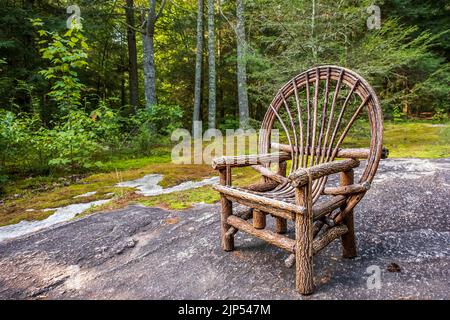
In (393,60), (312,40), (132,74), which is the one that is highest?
(132,74)

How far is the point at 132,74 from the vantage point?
32.7ft

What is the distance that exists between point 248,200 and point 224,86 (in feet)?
37.2

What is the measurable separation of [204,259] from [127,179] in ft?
8.48

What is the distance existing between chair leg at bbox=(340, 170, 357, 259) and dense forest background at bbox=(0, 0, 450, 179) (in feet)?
10.8

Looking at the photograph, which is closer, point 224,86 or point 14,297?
point 14,297

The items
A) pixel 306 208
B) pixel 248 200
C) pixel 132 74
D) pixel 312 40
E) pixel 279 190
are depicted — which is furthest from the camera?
pixel 132 74

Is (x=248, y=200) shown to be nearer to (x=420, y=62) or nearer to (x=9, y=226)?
(x=9, y=226)

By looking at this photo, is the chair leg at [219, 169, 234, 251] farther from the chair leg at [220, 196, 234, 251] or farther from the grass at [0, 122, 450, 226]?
the grass at [0, 122, 450, 226]

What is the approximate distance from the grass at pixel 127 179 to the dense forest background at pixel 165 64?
0.37 metres

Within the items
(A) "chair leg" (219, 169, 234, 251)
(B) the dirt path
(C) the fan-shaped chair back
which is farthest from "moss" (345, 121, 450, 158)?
(A) "chair leg" (219, 169, 234, 251)

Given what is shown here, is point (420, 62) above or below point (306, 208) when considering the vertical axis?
above

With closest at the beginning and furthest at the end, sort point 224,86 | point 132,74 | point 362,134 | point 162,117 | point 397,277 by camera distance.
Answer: point 397,277 < point 362,134 < point 162,117 < point 132,74 < point 224,86

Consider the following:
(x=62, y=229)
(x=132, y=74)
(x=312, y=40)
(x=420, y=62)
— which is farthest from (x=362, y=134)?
(x=132, y=74)

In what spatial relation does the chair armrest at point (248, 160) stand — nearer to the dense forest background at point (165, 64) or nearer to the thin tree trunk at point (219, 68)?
the dense forest background at point (165, 64)
